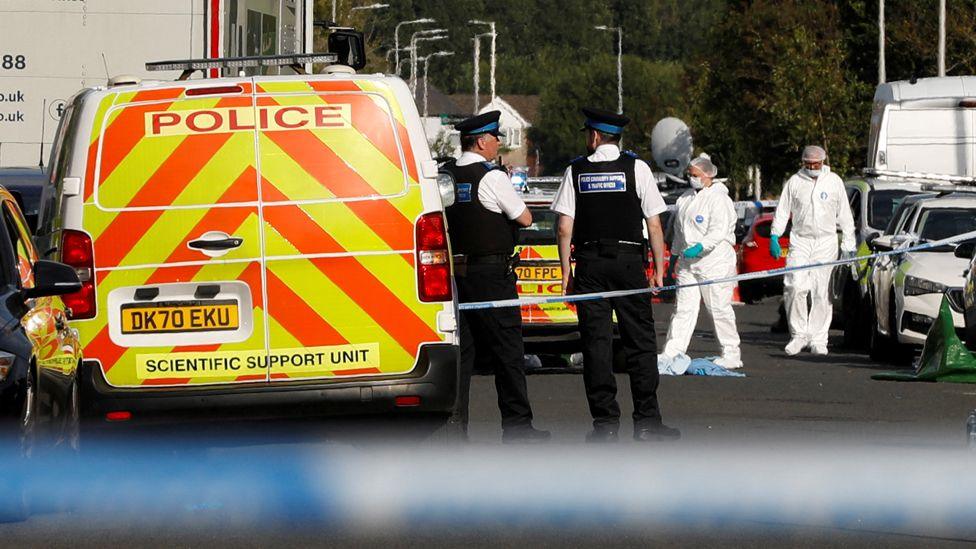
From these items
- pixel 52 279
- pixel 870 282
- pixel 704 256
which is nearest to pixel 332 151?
pixel 52 279

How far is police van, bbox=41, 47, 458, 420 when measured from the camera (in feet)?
30.5

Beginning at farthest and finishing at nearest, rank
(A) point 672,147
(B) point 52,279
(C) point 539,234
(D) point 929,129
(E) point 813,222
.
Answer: (A) point 672,147, (D) point 929,129, (E) point 813,222, (C) point 539,234, (B) point 52,279

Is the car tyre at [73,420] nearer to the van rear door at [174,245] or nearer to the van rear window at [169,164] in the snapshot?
the van rear door at [174,245]

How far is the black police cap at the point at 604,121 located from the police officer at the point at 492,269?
63cm

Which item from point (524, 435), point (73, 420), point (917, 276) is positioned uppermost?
point (917, 276)

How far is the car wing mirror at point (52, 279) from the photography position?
8688 mm

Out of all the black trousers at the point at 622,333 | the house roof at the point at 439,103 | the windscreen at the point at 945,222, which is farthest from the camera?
the house roof at the point at 439,103

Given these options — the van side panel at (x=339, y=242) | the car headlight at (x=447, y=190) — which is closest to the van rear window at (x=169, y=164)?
the van side panel at (x=339, y=242)

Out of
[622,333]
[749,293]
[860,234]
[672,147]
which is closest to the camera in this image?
[622,333]

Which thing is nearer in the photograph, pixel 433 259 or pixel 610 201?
pixel 433 259

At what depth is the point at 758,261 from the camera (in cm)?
3234

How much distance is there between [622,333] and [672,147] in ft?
152

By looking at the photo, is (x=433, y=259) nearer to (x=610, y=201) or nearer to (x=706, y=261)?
(x=610, y=201)

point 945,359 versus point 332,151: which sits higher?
point 332,151
